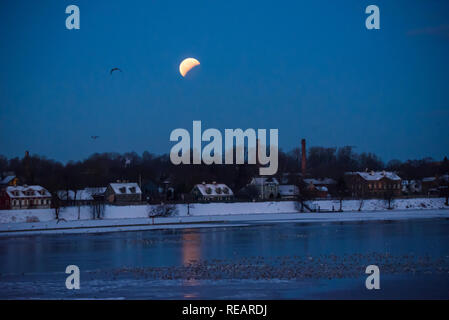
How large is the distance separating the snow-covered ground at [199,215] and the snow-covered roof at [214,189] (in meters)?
15.2

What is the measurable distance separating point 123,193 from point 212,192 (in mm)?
11884

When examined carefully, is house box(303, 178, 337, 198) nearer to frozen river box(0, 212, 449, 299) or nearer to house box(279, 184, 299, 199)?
house box(279, 184, 299, 199)

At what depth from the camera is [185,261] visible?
2184 cm

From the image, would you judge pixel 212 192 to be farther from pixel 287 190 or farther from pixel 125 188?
pixel 287 190

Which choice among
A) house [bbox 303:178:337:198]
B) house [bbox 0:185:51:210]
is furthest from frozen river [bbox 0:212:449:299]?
house [bbox 303:178:337:198]

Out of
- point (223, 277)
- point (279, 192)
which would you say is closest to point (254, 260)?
point (223, 277)

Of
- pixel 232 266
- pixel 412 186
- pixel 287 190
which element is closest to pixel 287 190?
pixel 287 190

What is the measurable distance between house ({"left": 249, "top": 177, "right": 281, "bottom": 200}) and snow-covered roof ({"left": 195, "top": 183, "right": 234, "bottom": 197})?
5146mm

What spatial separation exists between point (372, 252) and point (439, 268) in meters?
4.82

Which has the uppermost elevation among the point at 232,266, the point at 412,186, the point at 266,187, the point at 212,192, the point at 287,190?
the point at 266,187

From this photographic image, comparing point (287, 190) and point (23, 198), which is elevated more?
point (23, 198)

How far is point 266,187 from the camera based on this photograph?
295 ft
